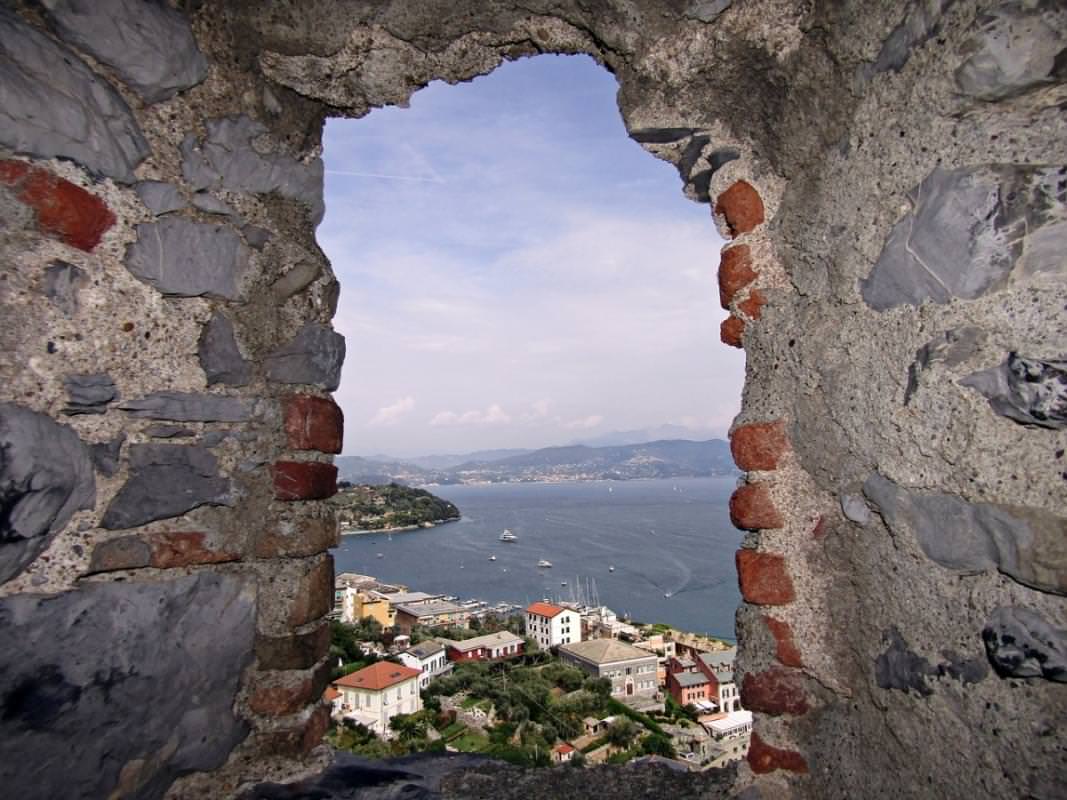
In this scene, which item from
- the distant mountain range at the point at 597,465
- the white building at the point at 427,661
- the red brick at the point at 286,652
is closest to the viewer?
the red brick at the point at 286,652

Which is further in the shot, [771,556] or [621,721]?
[621,721]

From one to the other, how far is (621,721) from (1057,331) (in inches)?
235

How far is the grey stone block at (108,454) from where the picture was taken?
1.35 m

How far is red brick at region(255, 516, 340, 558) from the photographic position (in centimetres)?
163

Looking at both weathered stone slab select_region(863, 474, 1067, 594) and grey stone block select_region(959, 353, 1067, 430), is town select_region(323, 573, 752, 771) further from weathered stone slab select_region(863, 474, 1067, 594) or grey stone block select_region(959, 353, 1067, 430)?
grey stone block select_region(959, 353, 1067, 430)

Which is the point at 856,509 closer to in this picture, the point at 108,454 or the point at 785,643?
the point at 785,643

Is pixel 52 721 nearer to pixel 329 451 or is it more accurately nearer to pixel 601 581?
pixel 329 451

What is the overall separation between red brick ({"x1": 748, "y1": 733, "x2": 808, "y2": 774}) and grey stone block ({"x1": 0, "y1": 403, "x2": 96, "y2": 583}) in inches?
58.2

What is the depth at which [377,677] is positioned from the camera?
20.0 ft

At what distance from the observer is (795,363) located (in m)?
1.36

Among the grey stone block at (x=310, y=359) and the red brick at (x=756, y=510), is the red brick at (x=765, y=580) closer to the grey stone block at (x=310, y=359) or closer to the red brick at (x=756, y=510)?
the red brick at (x=756, y=510)

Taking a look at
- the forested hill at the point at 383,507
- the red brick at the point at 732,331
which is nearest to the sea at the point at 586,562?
the forested hill at the point at 383,507

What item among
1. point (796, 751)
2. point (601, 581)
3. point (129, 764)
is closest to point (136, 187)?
point (129, 764)

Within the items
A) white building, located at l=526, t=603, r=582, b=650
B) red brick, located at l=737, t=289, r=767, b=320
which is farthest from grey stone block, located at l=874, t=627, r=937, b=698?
white building, located at l=526, t=603, r=582, b=650
